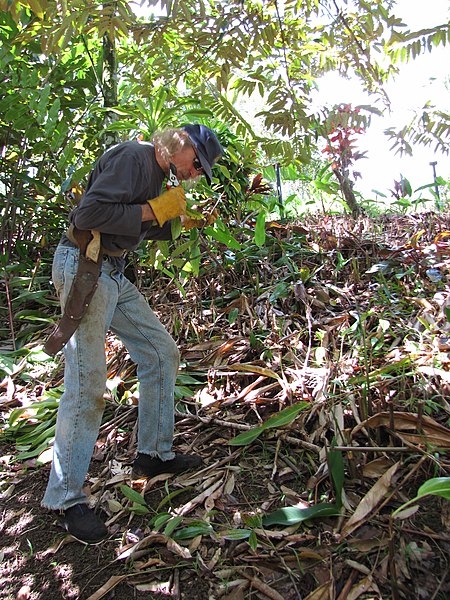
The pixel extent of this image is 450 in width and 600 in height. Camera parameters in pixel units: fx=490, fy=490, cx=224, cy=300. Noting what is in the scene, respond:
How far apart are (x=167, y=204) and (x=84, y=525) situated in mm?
1428

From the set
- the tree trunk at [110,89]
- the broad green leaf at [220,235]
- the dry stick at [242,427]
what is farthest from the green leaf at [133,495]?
the tree trunk at [110,89]

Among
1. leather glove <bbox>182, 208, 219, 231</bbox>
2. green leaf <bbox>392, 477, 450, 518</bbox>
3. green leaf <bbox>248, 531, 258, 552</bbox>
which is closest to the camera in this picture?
green leaf <bbox>392, 477, 450, 518</bbox>

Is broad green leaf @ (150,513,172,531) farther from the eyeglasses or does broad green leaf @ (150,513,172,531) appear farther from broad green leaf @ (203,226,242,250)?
broad green leaf @ (203,226,242,250)

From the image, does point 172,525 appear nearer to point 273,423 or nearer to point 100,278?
point 273,423

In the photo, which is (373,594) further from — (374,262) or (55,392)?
(374,262)

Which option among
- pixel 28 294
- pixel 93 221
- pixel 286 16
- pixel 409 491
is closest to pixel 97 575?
pixel 409 491

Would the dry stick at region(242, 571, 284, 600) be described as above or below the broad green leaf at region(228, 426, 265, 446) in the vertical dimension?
below

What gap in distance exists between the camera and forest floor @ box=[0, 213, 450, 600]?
1.77 metres

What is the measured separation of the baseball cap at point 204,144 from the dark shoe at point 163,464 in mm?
1380

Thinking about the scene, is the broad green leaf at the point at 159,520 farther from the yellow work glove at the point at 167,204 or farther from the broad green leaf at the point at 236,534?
the yellow work glove at the point at 167,204

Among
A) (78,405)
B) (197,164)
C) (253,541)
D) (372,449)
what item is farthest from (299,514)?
(197,164)

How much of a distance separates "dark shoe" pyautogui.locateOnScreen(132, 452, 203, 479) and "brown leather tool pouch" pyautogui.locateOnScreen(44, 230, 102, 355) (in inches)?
28.7

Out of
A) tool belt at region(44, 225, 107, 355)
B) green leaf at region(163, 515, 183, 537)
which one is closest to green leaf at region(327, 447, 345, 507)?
green leaf at region(163, 515, 183, 537)

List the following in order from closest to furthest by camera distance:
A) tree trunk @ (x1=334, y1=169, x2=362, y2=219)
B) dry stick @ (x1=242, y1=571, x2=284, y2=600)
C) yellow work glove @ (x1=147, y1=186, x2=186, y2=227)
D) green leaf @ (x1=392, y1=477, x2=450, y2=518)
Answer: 1. green leaf @ (x1=392, y1=477, x2=450, y2=518)
2. dry stick @ (x1=242, y1=571, x2=284, y2=600)
3. yellow work glove @ (x1=147, y1=186, x2=186, y2=227)
4. tree trunk @ (x1=334, y1=169, x2=362, y2=219)
